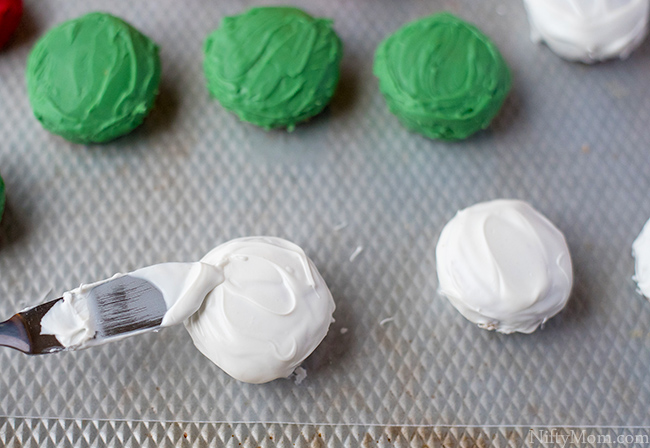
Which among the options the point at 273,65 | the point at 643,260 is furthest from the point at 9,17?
the point at 643,260

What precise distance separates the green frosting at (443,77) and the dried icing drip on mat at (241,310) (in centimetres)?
37

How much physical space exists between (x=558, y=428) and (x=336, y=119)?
71cm

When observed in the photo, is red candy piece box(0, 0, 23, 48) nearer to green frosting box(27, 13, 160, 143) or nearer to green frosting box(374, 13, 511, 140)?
green frosting box(27, 13, 160, 143)

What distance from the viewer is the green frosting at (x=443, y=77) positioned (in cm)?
112

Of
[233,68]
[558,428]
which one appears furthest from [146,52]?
[558,428]

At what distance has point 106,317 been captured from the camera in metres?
0.99

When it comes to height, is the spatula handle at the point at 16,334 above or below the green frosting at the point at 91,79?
below

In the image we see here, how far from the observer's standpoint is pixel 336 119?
1.24m

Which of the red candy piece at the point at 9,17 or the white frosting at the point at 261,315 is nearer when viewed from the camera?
the white frosting at the point at 261,315

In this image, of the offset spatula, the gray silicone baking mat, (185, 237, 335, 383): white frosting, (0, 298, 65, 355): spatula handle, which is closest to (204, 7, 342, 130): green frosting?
the gray silicone baking mat

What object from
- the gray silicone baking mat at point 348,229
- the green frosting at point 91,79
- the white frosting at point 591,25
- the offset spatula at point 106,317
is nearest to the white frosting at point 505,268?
the gray silicone baking mat at point 348,229

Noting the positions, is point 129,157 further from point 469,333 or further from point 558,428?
point 558,428

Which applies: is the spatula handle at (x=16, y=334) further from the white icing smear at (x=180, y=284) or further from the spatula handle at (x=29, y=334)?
the white icing smear at (x=180, y=284)

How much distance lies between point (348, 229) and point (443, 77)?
334mm
